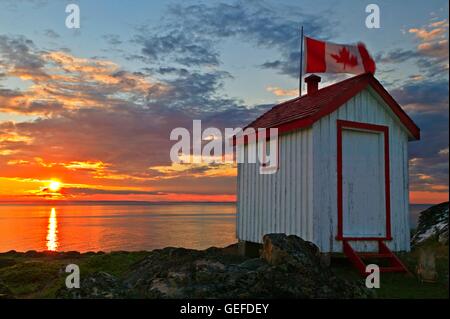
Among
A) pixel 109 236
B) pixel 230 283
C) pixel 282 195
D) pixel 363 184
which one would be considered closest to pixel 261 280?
pixel 230 283

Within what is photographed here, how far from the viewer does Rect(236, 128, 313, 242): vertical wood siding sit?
11906 mm

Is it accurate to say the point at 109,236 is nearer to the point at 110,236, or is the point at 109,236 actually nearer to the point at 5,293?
the point at 110,236

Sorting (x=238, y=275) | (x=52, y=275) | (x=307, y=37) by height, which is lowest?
(x=52, y=275)

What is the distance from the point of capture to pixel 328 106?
1192cm

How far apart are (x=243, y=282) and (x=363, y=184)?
583 centimetres

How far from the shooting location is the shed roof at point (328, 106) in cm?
1195

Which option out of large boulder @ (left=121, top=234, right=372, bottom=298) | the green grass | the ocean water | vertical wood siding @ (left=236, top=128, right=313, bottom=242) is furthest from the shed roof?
the ocean water

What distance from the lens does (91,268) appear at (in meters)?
13.0

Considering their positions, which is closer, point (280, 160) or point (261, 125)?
point (280, 160)
